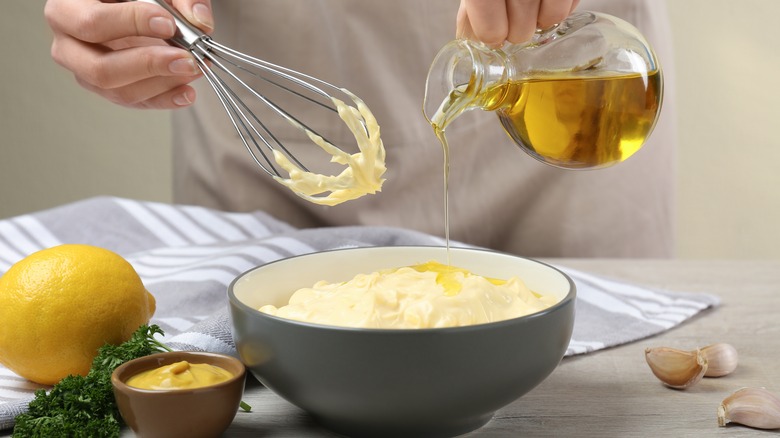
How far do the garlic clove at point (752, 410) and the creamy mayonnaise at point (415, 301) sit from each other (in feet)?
0.59

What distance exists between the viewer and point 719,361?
0.90m

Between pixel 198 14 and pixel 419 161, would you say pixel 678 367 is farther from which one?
pixel 419 161

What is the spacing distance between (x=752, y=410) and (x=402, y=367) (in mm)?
329

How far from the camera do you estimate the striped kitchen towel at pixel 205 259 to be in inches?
38.1

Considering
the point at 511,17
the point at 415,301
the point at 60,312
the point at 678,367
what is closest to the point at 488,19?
the point at 511,17

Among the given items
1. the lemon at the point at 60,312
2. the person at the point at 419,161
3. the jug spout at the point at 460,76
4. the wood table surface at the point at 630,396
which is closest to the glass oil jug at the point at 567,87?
the jug spout at the point at 460,76

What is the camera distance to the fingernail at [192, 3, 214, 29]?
3.38 ft

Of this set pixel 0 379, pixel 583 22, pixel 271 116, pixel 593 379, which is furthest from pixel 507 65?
pixel 271 116

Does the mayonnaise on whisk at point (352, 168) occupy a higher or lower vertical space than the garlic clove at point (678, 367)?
higher

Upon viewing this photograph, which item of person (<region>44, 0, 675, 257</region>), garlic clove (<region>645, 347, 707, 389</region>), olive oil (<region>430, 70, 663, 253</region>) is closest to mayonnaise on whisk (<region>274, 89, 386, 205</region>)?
olive oil (<region>430, 70, 663, 253</region>)

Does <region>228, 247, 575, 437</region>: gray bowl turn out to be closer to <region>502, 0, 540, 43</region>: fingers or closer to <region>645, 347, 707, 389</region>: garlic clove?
<region>645, 347, 707, 389</region>: garlic clove

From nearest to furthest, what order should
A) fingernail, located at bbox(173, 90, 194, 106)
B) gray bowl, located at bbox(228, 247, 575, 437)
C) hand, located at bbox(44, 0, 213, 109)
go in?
gray bowl, located at bbox(228, 247, 575, 437) < hand, located at bbox(44, 0, 213, 109) < fingernail, located at bbox(173, 90, 194, 106)

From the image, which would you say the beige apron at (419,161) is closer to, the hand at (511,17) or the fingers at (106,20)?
the fingers at (106,20)

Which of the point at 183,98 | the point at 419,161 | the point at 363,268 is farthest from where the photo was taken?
the point at 419,161
